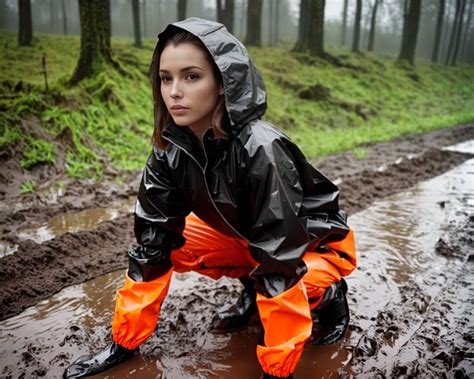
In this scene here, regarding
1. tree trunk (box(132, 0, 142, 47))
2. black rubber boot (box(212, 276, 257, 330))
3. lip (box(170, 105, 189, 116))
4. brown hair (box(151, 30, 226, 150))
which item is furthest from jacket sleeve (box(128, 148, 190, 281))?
tree trunk (box(132, 0, 142, 47))

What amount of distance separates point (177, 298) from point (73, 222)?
1.75 m

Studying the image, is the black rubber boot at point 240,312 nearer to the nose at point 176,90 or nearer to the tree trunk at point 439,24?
the nose at point 176,90

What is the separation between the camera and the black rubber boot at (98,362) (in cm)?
191

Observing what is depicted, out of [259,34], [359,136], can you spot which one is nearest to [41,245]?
[359,136]

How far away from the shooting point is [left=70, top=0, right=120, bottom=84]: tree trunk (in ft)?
22.4

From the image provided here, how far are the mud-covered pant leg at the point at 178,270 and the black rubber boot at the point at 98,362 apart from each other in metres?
0.07

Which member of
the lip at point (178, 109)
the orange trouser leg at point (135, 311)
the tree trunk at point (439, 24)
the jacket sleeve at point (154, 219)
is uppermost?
the tree trunk at point (439, 24)

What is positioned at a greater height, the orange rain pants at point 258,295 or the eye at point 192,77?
the eye at point 192,77

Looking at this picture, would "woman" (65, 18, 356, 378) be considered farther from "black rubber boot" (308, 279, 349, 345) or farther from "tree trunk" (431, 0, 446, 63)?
"tree trunk" (431, 0, 446, 63)

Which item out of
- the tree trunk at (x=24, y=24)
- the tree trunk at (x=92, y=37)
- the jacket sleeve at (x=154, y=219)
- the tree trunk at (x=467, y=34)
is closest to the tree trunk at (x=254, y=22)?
the tree trunk at (x=24, y=24)

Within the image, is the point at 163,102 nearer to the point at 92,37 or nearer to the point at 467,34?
the point at 92,37

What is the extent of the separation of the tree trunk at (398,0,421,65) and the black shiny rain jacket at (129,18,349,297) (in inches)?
740

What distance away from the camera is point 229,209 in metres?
1.86

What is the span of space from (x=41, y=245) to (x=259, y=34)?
13.2m
